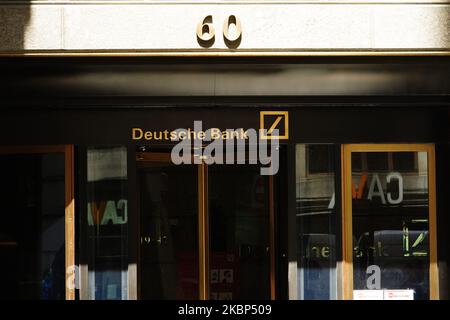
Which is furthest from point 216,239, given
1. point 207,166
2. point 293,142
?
point 293,142

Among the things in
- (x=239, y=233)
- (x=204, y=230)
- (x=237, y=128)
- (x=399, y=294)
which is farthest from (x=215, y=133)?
(x=399, y=294)

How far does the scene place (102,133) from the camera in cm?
1180

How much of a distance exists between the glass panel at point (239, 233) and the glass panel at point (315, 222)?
1167 millimetres

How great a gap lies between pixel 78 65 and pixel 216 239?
314 centimetres

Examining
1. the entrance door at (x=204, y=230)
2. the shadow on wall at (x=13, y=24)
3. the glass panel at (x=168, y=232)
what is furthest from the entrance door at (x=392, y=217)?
the shadow on wall at (x=13, y=24)

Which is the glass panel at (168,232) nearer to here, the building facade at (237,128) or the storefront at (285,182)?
the building facade at (237,128)

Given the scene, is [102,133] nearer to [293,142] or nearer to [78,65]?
[78,65]

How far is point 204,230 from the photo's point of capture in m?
12.8

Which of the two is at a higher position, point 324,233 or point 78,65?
point 78,65

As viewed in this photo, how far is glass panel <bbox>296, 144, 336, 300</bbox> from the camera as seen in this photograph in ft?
38.9

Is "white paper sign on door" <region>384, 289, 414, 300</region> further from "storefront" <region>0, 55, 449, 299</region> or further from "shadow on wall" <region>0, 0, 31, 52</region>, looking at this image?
"shadow on wall" <region>0, 0, 31, 52</region>

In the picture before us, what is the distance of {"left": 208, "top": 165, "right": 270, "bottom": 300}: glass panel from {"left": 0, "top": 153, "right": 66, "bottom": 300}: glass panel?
2.15m
